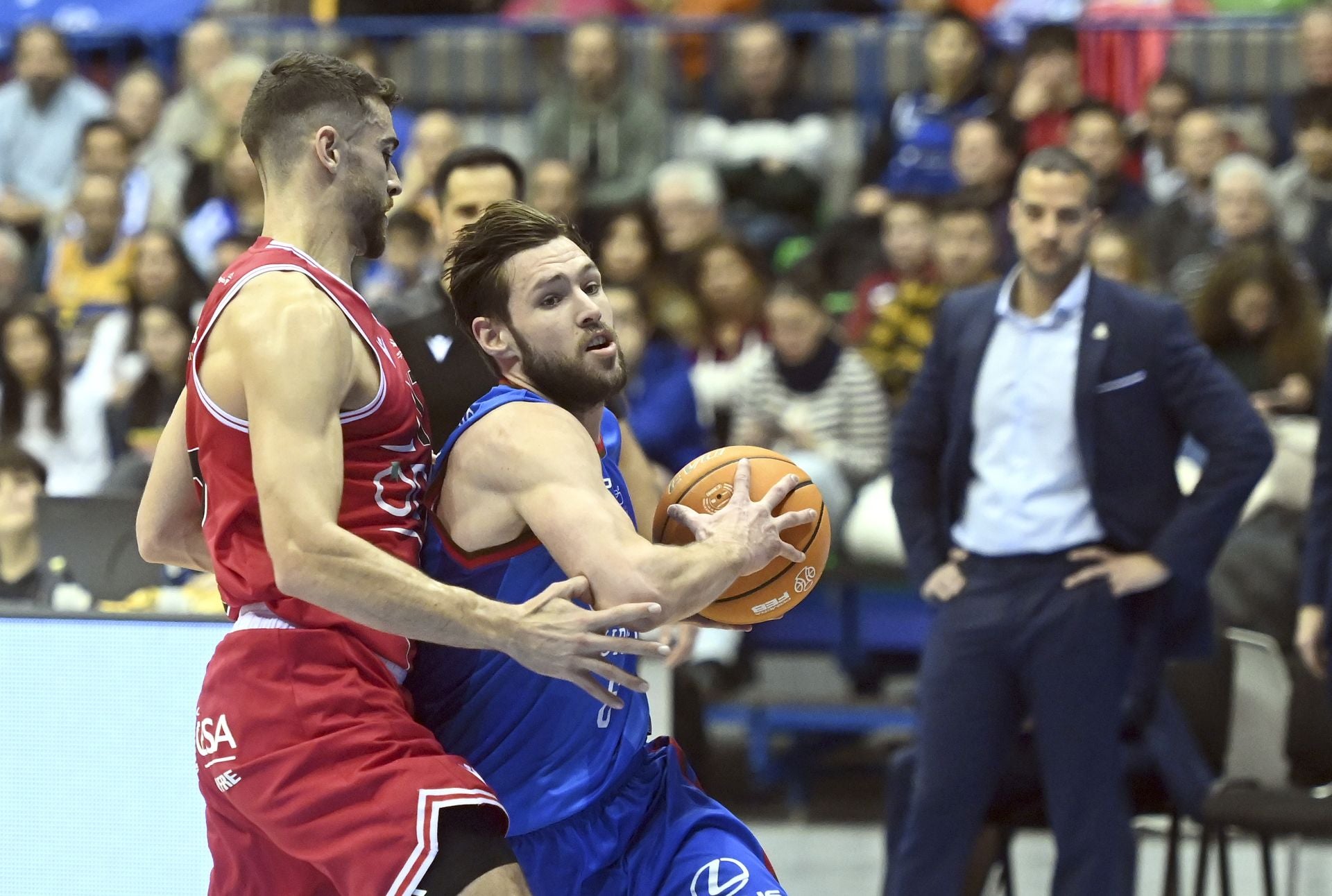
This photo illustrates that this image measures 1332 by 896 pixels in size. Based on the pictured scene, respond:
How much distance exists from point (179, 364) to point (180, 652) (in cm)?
432

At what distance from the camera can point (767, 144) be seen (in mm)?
10219

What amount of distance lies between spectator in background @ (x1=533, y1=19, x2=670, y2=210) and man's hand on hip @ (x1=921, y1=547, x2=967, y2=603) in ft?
15.7

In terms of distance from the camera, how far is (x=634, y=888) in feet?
11.0

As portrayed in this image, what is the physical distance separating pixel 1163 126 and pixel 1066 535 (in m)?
4.39

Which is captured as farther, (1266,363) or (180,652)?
(1266,363)

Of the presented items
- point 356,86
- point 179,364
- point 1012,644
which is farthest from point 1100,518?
point 179,364

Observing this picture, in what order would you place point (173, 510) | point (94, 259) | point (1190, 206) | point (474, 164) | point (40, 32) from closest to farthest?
point (173, 510) < point (474, 164) < point (1190, 206) < point (94, 259) < point (40, 32)

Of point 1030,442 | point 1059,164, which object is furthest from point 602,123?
point 1030,442

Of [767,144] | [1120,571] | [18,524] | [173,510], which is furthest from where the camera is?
[767,144]

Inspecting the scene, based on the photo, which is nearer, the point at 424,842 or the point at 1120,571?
the point at 424,842

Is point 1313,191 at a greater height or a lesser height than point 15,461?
greater

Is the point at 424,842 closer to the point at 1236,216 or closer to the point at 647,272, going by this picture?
the point at 1236,216

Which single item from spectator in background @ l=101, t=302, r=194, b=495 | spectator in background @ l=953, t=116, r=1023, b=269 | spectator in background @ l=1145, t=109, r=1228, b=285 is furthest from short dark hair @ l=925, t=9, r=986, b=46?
spectator in background @ l=101, t=302, r=194, b=495

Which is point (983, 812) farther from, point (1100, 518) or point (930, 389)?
point (930, 389)
